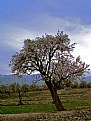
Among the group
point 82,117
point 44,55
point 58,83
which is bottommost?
point 82,117

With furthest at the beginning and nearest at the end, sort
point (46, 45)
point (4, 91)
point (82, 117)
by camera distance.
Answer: point (4, 91) < point (46, 45) < point (82, 117)

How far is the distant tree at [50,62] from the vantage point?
43656mm

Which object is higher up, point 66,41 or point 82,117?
point 66,41

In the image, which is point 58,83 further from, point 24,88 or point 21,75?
point 24,88

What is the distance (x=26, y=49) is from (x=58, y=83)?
6.04 metres

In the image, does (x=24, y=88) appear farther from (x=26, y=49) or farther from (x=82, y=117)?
(x=82, y=117)

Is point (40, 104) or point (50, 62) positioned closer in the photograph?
point (50, 62)

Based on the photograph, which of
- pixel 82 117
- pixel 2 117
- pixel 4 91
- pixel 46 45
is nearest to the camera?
pixel 82 117

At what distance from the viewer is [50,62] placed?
144 feet

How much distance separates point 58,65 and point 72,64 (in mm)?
2086

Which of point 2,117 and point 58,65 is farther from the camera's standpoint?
point 58,65

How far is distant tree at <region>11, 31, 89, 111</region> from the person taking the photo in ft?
143

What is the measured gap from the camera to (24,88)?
339 feet

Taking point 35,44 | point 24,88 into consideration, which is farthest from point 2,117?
point 24,88
